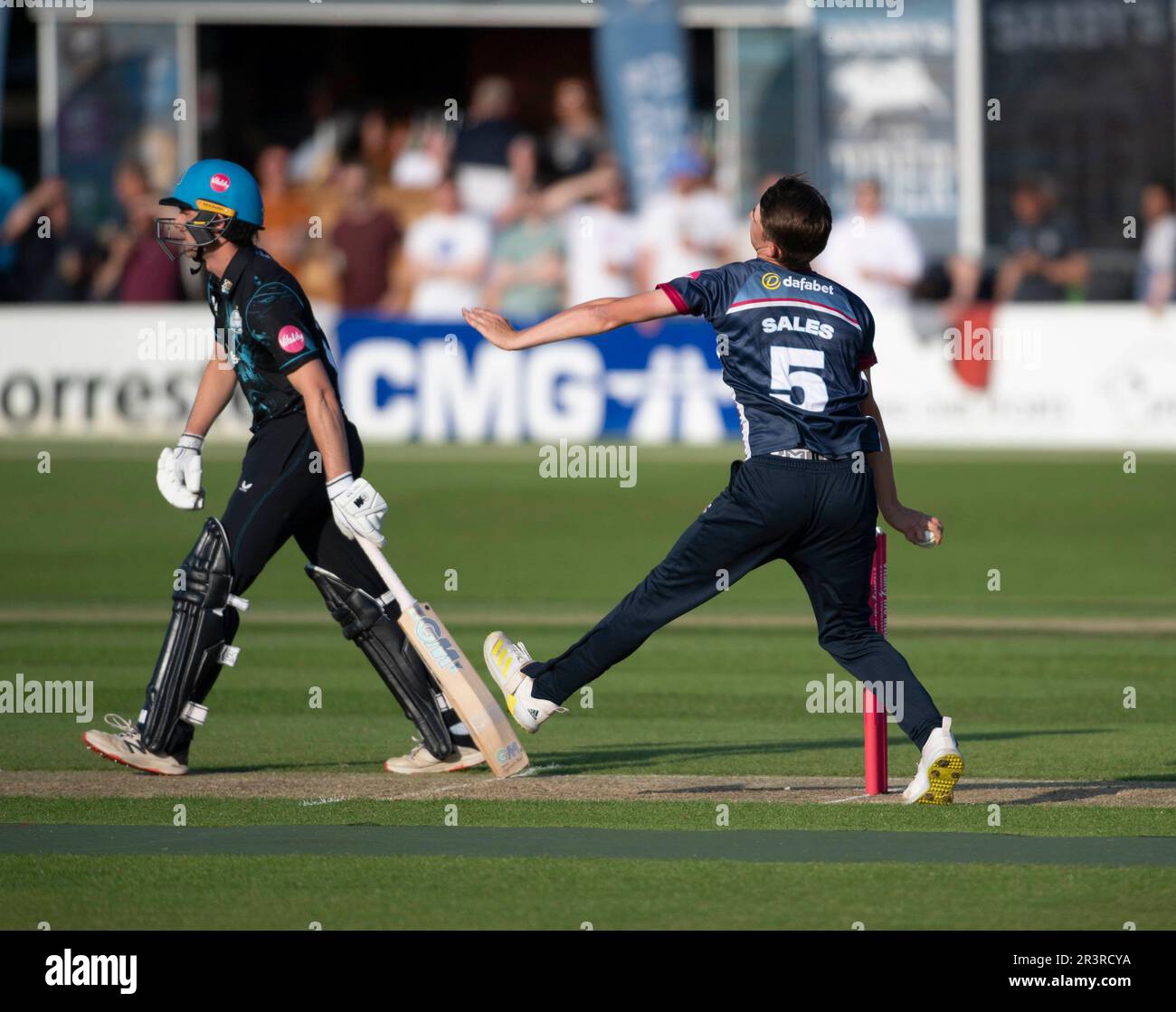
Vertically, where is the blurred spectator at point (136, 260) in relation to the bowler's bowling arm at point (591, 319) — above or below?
above

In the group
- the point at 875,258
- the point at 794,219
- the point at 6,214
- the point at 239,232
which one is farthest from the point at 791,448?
the point at 6,214

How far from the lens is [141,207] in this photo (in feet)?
87.1

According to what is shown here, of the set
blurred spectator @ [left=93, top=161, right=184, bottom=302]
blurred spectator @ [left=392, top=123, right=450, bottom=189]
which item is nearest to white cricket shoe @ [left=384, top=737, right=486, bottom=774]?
blurred spectator @ [left=93, top=161, right=184, bottom=302]

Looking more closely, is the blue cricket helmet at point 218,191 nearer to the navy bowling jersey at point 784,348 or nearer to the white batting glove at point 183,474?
the white batting glove at point 183,474

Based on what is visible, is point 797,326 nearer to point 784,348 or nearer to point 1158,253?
point 784,348

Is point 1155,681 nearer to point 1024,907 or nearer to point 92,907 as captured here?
point 1024,907

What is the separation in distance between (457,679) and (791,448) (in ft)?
5.90

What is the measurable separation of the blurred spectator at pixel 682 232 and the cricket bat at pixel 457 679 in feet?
55.3

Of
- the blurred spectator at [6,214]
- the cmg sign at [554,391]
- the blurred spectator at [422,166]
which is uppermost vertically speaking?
the blurred spectator at [422,166]

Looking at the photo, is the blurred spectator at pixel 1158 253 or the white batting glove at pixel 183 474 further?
the blurred spectator at pixel 1158 253

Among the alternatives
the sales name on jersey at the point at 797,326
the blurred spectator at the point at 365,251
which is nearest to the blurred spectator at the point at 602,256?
the blurred spectator at the point at 365,251

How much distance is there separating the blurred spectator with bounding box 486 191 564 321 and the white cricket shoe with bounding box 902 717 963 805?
59.5 ft

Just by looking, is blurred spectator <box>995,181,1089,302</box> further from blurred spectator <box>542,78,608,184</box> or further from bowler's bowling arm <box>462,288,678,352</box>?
bowler's bowling arm <box>462,288,678,352</box>

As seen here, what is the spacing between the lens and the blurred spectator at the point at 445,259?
84.2 feet
